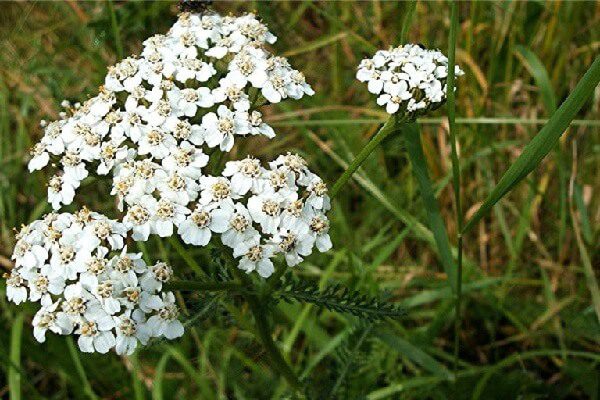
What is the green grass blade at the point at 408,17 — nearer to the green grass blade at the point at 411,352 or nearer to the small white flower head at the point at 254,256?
the small white flower head at the point at 254,256

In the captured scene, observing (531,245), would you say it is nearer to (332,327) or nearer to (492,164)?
(492,164)

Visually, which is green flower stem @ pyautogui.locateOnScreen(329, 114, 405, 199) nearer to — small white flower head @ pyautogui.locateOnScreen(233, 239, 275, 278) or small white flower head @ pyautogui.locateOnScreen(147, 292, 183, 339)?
small white flower head @ pyautogui.locateOnScreen(233, 239, 275, 278)

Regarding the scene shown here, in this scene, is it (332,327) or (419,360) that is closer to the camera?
(419,360)

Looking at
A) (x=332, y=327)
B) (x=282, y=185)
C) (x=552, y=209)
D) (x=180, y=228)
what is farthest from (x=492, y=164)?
(x=180, y=228)

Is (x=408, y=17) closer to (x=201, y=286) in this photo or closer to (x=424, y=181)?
(x=424, y=181)

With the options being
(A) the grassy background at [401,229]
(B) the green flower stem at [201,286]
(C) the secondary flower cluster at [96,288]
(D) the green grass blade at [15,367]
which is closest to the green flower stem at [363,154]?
(B) the green flower stem at [201,286]

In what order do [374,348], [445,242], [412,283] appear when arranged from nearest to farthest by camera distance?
[445,242] < [374,348] < [412,283]

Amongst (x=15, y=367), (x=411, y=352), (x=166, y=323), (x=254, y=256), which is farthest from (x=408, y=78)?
(x=15, y=367)

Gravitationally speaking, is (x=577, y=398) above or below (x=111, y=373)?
below
